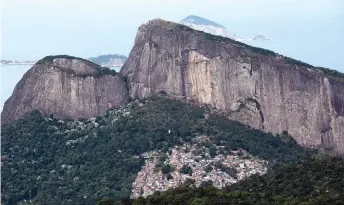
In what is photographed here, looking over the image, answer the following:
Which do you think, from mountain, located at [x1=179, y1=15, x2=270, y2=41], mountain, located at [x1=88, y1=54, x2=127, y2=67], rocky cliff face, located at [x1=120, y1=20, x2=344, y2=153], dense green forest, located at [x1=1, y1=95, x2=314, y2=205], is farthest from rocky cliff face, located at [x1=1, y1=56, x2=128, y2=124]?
mountain, located at [x1=179, y1=15, x2=270, y2=41]

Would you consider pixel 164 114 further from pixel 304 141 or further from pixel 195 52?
pixel 304 141

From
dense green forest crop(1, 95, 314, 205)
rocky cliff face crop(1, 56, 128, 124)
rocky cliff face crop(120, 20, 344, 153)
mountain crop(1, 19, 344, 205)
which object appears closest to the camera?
dense green forest crop(1, 95, 314, 205)

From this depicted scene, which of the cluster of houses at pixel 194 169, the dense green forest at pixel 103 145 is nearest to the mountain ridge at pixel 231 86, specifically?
the dense green forest at pixel 103 145

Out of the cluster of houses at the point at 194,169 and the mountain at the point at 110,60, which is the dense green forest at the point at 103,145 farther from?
the mountain at the point at 110,60

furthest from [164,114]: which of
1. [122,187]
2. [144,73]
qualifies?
[122,187]

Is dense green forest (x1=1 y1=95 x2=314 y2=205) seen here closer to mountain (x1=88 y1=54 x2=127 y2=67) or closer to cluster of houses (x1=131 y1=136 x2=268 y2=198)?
cluster of houses (x1=131 y1=136 x2=268 y2=198)

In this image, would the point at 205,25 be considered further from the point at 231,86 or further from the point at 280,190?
the point at 280,190

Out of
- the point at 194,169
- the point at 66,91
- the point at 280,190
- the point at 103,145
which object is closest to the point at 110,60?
the point at 66,91
